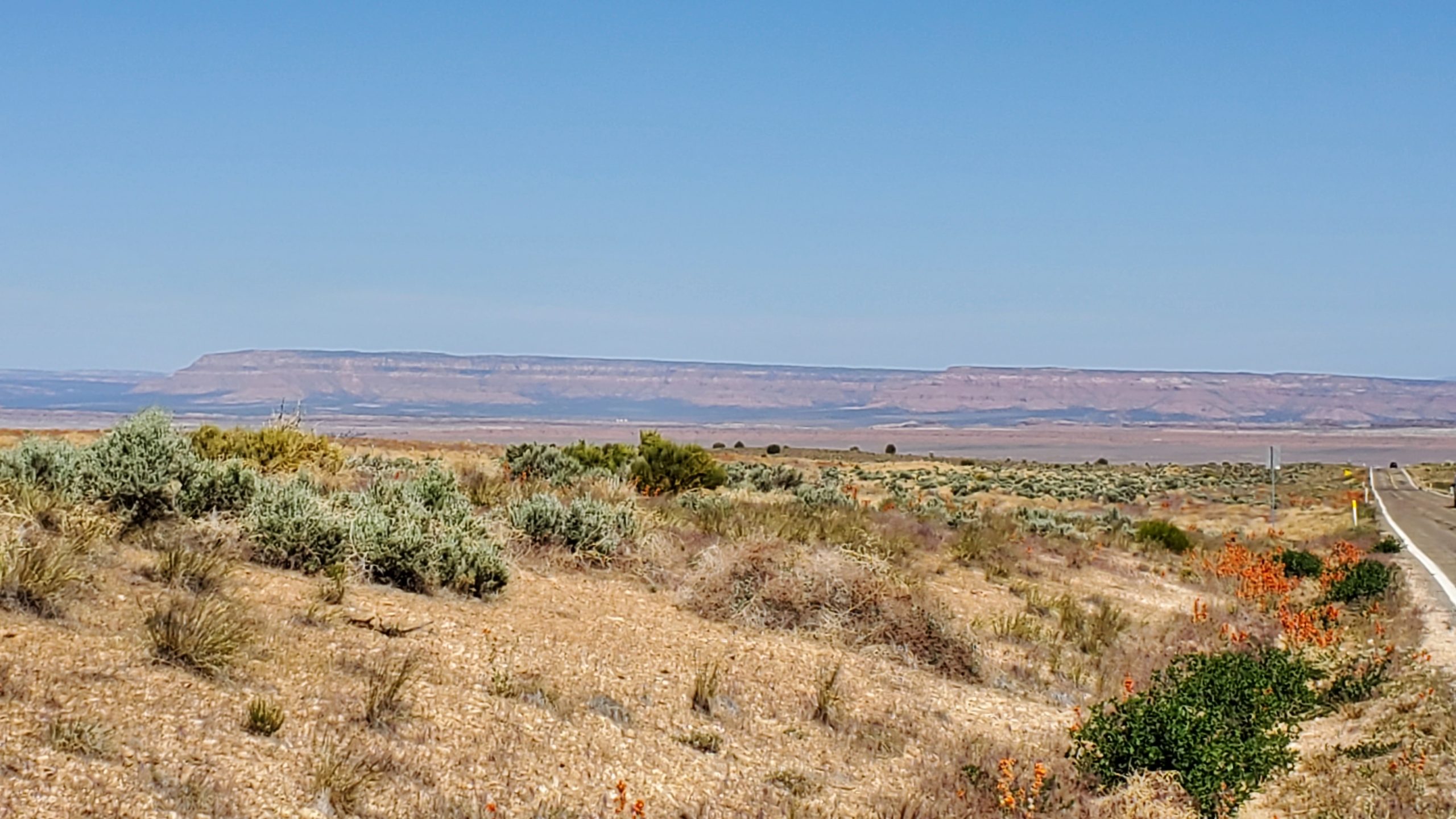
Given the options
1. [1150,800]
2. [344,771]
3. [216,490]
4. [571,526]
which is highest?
[216,490]

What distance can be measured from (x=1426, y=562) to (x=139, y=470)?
22957mm

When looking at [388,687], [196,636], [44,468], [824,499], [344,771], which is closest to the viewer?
[344,771]

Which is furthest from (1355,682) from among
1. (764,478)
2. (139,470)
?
(764,478)

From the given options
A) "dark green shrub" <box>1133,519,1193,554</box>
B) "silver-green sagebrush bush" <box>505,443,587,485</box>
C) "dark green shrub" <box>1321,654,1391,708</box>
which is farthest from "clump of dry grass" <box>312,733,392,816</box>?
"dark green shrub" <box>1133,519,1193,554</box>

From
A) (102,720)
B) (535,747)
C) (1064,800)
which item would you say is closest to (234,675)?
(102,720)

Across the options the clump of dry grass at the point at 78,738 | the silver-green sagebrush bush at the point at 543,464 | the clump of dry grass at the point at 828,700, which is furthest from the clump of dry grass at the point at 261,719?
the silver-green sagebrush bush at the point at 543,464

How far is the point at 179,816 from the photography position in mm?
5609

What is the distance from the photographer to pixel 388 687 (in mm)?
7598

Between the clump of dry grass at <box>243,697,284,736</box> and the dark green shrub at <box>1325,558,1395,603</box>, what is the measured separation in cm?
1603

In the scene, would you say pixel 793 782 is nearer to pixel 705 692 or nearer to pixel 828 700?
pixel 705 692

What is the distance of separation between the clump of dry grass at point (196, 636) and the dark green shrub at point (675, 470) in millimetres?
15058

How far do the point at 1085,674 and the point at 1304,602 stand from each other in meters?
8.47

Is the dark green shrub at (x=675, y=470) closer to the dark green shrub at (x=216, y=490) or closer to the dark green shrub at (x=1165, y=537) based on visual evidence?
the dark green shrub at (x=1165, y=537)

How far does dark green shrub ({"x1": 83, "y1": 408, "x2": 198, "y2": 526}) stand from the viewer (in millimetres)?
10602
